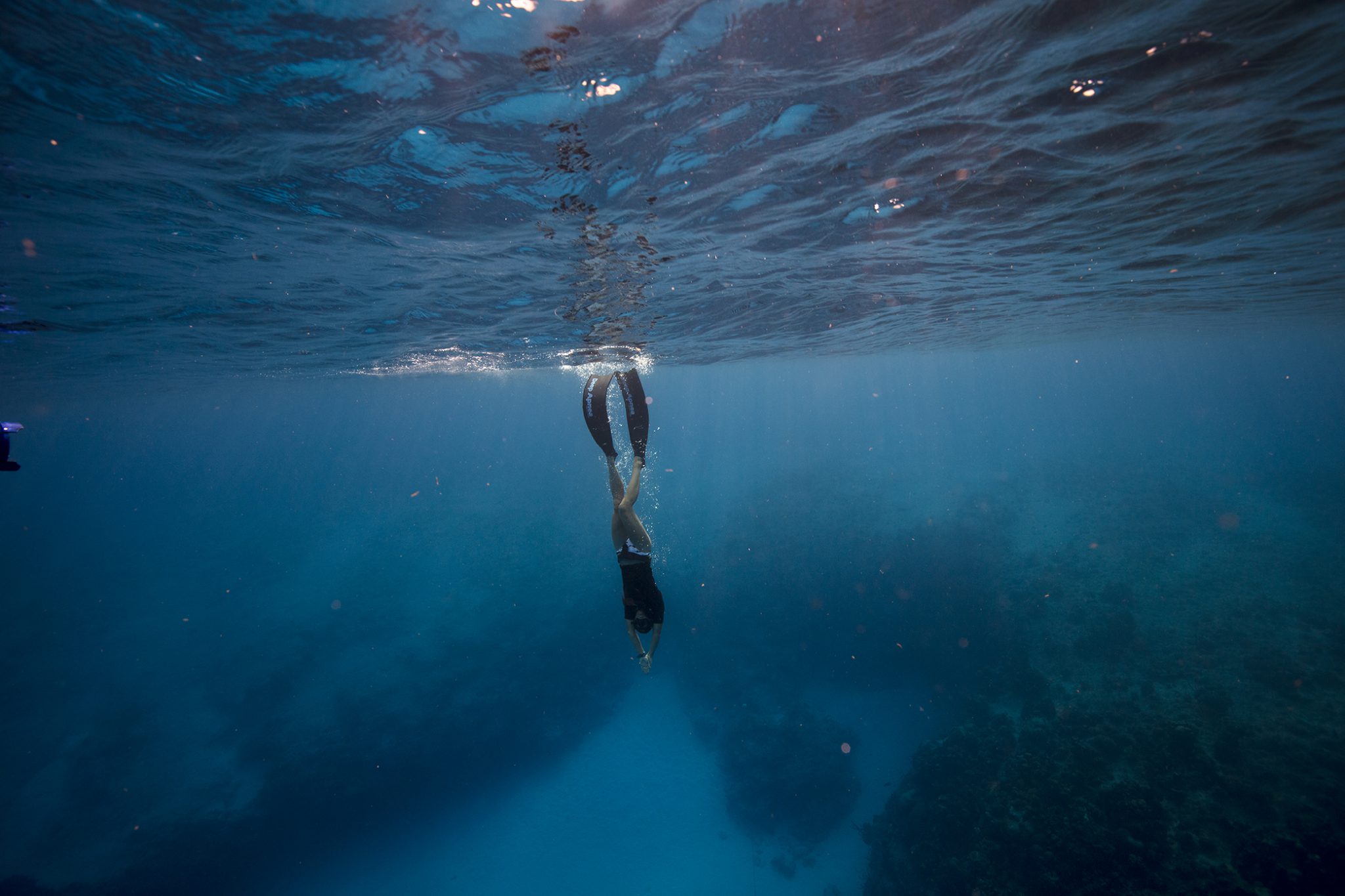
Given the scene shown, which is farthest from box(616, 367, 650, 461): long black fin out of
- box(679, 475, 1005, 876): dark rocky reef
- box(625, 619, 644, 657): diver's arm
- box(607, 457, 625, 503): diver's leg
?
box(679, 475, 1005, 876): dark rocky reef

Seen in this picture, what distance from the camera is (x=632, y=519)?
9.27 m

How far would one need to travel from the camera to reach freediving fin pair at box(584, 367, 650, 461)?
920 cm

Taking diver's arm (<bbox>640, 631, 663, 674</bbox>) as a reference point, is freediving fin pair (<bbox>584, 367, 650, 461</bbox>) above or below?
above

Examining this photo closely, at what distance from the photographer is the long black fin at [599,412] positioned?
9117mm

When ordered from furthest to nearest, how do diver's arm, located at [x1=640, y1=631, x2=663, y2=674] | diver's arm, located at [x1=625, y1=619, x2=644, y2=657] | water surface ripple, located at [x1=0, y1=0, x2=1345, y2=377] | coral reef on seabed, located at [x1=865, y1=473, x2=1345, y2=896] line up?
coral reef on seabed, located at [x1=865, y1=473, x2=1345, y2=896] < diver's arm, located at [x1=625, y1=619, x2=644, y2=657] < diver's arm, located at [x1=640, y1=631, x2=663, y2=674] < water surface ripple, located at [x1=0, y1=0, x2=1345, y2=377]

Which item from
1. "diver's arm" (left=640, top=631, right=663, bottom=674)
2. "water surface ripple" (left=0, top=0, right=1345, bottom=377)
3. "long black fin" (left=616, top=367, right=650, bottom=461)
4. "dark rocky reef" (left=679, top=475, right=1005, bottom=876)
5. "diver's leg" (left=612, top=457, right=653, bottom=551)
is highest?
"water surface ripple" (left=0, top=0, right=1345, bottom=377)

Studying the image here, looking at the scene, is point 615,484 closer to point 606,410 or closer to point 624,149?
point 606,410

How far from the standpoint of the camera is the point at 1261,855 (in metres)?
9.76

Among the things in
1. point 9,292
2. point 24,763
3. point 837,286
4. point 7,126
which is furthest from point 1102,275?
point 24,763

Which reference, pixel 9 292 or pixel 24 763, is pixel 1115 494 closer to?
pixel 9 292

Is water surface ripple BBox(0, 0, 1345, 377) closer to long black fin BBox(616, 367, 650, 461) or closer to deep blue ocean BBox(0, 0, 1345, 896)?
deep blue ocean BBox(0, 0, 1345, 896)

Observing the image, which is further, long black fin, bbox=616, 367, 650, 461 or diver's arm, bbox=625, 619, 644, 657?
long black fin, bbox=616, 367, 650, 461

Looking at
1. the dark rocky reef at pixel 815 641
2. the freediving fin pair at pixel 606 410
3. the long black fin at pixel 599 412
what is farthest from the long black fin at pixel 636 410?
the dark rocky reef at pixel 815 641

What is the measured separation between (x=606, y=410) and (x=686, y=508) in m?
31.1
